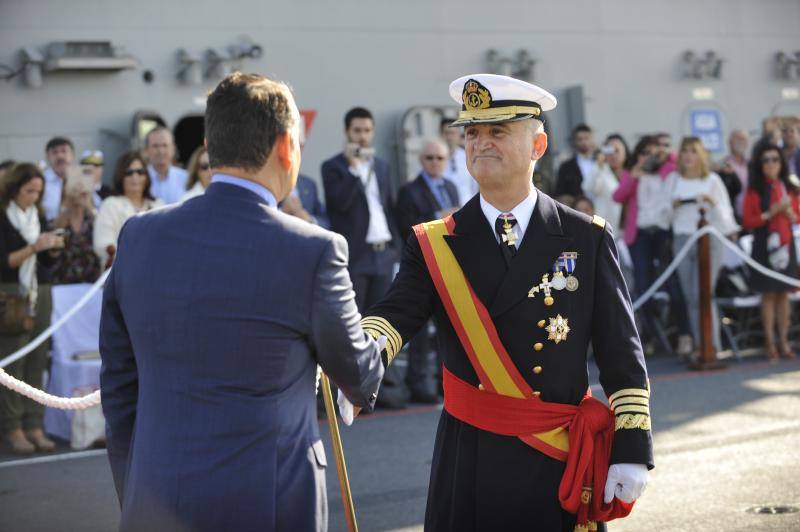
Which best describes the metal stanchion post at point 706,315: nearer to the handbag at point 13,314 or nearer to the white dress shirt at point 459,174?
the white dress shirt at point 459,174

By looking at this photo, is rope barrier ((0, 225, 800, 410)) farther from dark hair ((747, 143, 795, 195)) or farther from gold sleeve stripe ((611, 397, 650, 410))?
gold sleeve stripe ((611, 397, 650, 410))

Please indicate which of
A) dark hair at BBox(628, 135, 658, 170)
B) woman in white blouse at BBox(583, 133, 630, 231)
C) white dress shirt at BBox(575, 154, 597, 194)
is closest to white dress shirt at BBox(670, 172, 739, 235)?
dark hair at BBox(628, 135, 658, 170)

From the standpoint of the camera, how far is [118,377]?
306cm

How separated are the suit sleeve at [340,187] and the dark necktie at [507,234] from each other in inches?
218

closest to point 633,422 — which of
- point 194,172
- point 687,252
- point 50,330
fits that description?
point 50,330

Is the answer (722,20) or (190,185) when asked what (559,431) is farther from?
(722,20)

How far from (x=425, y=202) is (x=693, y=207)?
2758mm

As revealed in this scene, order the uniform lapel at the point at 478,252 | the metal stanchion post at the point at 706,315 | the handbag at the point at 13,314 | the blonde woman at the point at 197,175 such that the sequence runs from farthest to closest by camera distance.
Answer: the metal stanchion post at the point at 706,315 → the blonde woman at the point at 197,175 → the handbag at the point at 13,314 → the uniform lapel at the point at 478,252

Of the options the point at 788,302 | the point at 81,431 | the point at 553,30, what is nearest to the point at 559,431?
the point at 81,431

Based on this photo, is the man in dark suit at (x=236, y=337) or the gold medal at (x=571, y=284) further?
the gold medal at (x=571, y=284)

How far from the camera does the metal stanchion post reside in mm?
10484

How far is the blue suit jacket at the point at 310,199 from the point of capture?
952 cm

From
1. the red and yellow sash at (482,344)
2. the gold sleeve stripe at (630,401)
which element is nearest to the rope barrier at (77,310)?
the red and yellow sash at (482,344)

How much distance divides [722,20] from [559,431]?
17071 mm
